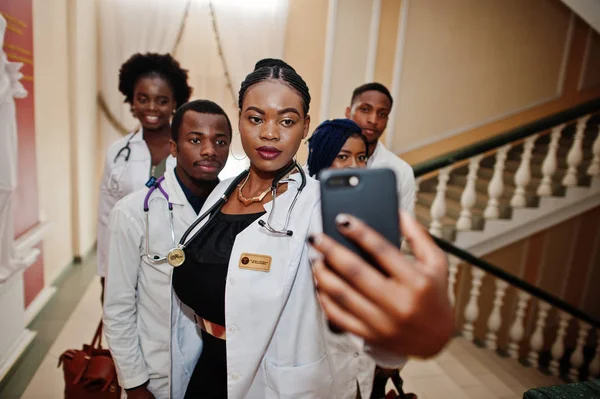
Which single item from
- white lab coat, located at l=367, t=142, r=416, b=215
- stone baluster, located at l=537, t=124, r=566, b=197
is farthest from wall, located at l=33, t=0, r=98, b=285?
stone baluster, located at l=537, t=124, r=566, b=197

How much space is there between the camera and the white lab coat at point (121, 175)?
1965 millimetres

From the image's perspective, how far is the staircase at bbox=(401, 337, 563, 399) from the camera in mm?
2428

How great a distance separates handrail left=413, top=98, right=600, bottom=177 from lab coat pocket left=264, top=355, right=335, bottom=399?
7.37 feet

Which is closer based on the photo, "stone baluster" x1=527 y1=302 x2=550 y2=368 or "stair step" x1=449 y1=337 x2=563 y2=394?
"stair step" x1=449 y1=337 x2=563 y2=394

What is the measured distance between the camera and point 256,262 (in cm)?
87

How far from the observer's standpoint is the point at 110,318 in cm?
115

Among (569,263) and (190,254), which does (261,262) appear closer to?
(190,254)

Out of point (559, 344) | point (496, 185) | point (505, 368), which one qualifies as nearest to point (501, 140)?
point (496, 185)

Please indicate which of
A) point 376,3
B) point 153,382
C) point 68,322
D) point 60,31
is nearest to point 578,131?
point 376,3

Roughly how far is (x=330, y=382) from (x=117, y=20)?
4.76 metres

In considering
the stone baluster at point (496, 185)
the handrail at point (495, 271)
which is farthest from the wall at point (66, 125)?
the stone baluster at point (496, 185)

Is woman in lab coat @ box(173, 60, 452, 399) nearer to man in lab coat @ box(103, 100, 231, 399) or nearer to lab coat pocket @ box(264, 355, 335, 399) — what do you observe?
lab coat pocket @ box(264, 355, 335, 399)

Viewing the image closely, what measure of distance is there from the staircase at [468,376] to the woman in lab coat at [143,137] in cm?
205

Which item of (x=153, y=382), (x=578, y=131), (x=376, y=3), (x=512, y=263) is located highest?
(x=376, y=3)
